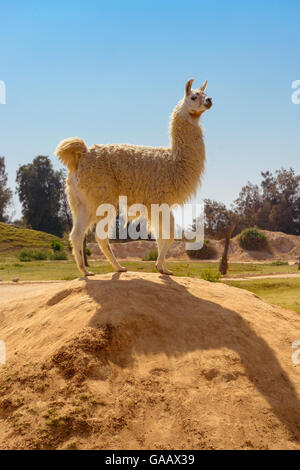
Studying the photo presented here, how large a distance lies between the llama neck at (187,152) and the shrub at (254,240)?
30.1 m

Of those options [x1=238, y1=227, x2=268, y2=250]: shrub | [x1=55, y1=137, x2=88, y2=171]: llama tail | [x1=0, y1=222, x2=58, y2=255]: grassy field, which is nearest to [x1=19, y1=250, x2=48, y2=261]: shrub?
[x1=0, y1=222, x2=58, y2=255]: grassy field

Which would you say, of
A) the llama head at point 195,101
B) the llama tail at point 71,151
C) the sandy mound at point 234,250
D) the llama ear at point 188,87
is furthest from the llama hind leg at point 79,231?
the sandy mound at point 234,250

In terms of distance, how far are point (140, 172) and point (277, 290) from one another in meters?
7.89

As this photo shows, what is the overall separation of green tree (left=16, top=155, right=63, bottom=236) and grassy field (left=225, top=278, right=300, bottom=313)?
4068 cm

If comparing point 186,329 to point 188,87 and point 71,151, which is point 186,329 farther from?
point 188,87

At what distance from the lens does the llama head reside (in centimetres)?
719

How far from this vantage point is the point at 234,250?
124ft

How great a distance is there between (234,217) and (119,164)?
41357 millimetres

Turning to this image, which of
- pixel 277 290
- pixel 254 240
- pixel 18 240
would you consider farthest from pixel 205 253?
pixel 277 290

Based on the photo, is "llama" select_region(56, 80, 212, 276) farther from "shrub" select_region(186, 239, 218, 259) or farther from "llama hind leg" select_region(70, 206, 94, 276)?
"shrub" select_region(186, 239, 218, 259)

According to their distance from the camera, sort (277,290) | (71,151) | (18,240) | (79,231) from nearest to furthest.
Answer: (79,231)
(71,151)
(277,290)
(18,240)

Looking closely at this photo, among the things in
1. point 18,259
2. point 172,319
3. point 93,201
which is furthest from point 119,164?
point 18,259

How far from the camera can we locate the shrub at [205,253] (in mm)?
33969

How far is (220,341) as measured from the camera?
5.42m
